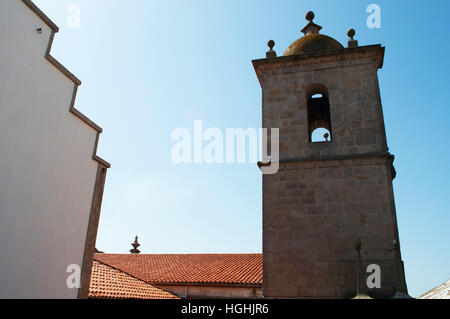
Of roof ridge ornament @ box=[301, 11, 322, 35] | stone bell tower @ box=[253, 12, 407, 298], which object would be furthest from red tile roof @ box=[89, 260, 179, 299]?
roof ridge ornament @ box=[301, 11, 322, 35]

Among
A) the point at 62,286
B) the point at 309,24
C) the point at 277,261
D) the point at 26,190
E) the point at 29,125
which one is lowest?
the point at 62,286

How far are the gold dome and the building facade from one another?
5898 millimetres

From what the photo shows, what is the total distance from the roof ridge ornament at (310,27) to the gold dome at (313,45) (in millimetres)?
635

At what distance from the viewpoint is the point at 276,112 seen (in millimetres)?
9430

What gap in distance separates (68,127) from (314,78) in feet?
20.1

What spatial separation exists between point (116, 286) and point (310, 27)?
9627 mm

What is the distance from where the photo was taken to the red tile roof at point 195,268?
14778 mm

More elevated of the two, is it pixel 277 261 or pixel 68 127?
pixel 68 127

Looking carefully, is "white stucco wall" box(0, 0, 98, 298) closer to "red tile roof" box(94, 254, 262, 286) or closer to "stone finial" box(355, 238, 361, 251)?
"stone finial" box(355, 238, 361, 251)

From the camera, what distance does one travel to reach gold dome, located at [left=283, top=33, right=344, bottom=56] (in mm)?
9797

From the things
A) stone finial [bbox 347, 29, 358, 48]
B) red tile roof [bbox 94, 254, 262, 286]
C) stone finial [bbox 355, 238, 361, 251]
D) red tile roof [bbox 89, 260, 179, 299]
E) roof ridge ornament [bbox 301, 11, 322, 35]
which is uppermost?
roof ridge ornament [bbox 301, 11, 322, 35]

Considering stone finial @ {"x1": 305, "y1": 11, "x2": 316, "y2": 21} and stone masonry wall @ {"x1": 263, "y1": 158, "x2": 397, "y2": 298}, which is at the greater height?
stone finial @ {"x1": 305, "y1": 11, "x2": 316, "y2": 21}
